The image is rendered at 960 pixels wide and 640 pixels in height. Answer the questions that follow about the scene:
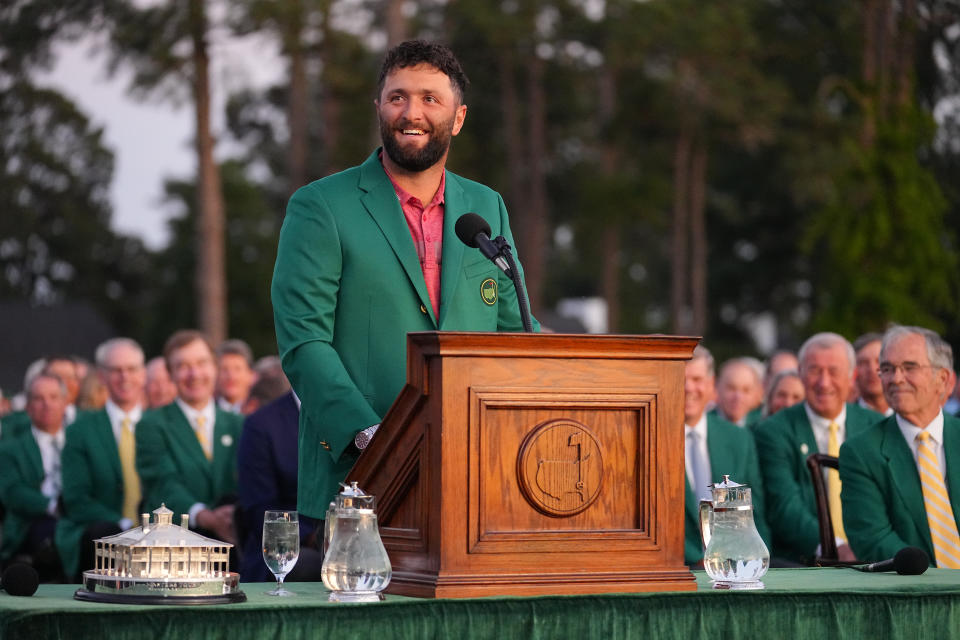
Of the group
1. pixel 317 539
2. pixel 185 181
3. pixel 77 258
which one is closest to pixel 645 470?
pixel 317 539

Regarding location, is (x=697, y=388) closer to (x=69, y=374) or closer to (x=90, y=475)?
(x=90, y=475)

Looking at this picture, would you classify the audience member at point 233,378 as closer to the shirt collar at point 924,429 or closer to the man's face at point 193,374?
the man's face at point 193,374

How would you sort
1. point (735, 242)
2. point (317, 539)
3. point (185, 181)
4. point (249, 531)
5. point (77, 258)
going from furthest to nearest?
point (77, 258)
point (185, 181)
point (735, 242)
point (249, 531)
point (317, 539)

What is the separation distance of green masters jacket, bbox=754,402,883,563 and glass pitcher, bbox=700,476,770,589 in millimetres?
4094

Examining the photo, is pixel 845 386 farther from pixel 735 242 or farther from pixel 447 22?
pixel 735 242

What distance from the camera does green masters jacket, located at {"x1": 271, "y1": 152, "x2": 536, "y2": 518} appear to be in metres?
4.01

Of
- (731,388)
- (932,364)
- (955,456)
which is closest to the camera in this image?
(955,456)

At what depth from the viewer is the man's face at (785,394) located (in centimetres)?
1002

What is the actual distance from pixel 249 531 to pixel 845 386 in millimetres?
3261

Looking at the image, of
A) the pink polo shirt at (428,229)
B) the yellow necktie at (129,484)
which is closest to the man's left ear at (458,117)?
the pink polo shirt at (428,229)

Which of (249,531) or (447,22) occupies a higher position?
(447,22)

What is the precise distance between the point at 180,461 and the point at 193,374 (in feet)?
1.84

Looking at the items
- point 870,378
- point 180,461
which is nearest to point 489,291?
point 180,461

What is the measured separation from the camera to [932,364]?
6070 mm
